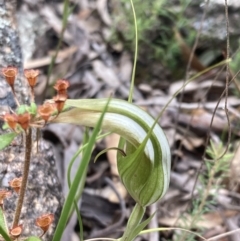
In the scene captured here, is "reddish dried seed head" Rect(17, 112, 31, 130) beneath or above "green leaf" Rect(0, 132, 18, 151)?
above

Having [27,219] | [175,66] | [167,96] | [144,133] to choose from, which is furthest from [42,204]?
[175,66]

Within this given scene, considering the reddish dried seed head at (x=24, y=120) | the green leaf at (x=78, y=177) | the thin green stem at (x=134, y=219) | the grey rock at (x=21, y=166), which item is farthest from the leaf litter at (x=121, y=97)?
the reddish dried seed head at (x=24, y=120)

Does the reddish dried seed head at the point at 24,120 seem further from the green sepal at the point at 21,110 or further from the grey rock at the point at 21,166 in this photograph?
the grey rock at the point at 21,166

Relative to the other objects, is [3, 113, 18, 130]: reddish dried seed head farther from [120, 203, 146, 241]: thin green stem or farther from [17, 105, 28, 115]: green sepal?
[120, 203, 146, 241]: thin green stem

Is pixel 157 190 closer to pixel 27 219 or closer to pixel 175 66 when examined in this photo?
pixel 27 219

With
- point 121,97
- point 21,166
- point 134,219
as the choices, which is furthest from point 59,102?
point 121,97

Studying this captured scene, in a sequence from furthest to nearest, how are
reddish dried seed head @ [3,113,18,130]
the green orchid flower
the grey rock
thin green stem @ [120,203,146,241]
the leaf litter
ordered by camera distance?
the leaf litter
the grey rock
thin green stem @ [120,203,146,241]
the green orchid flower
reddish dried seed head @ [3,113,18,130]

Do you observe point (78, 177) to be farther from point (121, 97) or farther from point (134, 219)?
point (121, 97)

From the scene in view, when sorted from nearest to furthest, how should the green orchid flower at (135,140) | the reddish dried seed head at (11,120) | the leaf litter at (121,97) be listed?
1. the reddish dried seed head at (11,120)
2. the green orchid flower at (135,140)
3. the leaf litter at (121,97)

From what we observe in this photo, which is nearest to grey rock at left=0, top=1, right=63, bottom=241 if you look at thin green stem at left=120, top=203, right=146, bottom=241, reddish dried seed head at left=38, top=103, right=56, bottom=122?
thin green stem at left=120, top=203, right=146, bottom=241
